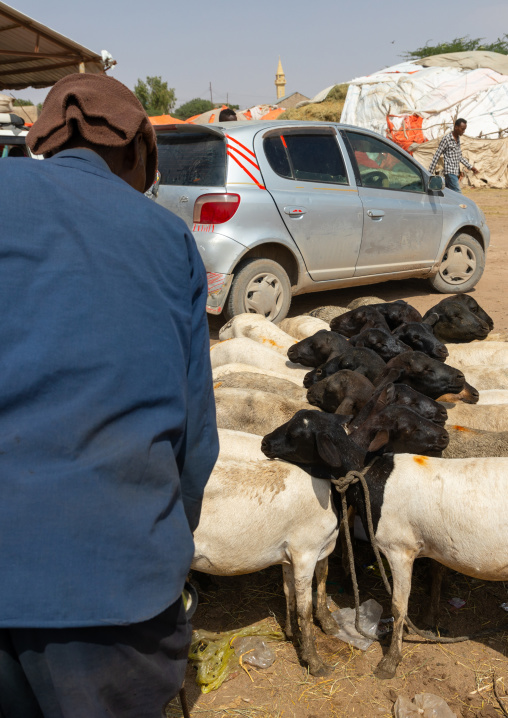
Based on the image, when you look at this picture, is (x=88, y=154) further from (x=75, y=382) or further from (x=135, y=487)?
(x=135, y=487)

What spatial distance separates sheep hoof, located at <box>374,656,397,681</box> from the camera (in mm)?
3205

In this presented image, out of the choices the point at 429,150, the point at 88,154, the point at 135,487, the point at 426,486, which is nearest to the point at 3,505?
the point at 135,487

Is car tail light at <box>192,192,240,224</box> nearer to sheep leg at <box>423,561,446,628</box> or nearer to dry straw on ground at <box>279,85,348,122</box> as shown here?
sheep leg at <box>423,561,446,628</box>

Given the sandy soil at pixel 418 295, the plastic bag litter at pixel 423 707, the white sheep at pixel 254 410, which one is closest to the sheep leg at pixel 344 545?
the white sheep at pixel 254 410

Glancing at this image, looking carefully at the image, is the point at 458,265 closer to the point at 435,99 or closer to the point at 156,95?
the point at 435,99

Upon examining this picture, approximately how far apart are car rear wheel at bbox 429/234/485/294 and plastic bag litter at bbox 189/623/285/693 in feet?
24.2

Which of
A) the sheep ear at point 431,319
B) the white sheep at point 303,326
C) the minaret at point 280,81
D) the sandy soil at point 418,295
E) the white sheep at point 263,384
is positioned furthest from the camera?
the minaret at point 280,81

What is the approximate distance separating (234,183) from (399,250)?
2913 mm

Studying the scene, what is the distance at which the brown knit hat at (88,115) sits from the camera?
1708 millimetres

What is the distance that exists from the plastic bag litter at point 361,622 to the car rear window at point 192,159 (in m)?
5.09

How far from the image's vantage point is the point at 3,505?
4.31 ft

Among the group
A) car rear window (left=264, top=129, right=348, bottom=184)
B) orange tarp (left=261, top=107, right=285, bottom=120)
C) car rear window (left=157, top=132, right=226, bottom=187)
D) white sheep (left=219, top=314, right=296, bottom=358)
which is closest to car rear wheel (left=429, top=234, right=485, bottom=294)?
car rear window (left=264, top=129, right=348, bottom=184)

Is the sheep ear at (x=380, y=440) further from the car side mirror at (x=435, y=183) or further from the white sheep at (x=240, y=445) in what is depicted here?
the car side mirror at (x=435, y=183)

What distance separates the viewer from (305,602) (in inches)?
133
